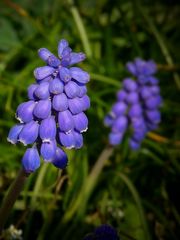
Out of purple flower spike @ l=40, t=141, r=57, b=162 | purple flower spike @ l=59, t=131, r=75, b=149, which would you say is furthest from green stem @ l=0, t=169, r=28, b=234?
purple flower spike @ l=59, t=131, r=75, b=149

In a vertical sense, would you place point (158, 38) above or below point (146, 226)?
above

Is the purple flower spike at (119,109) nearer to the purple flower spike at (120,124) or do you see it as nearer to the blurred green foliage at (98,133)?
the purple flower spike at (120,124)

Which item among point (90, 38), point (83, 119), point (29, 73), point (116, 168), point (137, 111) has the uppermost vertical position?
point (90, 38)

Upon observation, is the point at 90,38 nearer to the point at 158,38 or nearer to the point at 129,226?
the point at 158,38

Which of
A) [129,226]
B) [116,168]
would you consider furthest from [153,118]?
[129,226]

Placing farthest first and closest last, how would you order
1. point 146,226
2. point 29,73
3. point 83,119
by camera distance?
point 29,73
point 146,226
point 83,119

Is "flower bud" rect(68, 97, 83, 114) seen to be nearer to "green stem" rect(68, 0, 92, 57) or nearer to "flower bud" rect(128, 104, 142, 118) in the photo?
"flower bud" rect(128, 104, 142, 118)

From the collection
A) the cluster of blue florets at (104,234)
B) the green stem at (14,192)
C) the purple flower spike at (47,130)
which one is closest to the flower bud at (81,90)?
→ the purple flower spike at (47,130)
